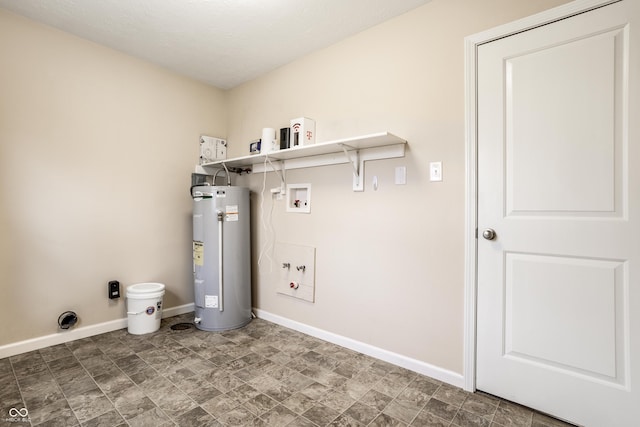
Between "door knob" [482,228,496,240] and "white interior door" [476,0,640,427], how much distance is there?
0.07 ft

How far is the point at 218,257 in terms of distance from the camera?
2.87m

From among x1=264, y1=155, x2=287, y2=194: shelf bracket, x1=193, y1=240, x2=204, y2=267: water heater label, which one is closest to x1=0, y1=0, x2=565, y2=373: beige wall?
x1=264, y1=155, x2=287, y2=194: shelf bracket

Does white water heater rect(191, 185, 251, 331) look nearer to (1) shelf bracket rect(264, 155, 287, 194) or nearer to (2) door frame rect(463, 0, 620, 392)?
(1) shelf bracket rect(264, 155, 287, 194)

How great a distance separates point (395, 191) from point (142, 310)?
241 cm

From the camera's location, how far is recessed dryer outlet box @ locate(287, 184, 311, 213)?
2.81 meters

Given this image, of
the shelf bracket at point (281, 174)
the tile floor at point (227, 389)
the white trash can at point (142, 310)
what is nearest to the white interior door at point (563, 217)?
the tile floor at point (227, 389)

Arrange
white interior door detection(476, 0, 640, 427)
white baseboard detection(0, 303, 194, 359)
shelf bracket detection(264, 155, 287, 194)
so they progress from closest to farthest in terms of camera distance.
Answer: white interior door detection(476, 0, 640, 427) < white baseboard detection(0, 303, 194, 359) < shelf bracket detection(264, 155, 287, 194)

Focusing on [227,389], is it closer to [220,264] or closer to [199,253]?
[220,264]

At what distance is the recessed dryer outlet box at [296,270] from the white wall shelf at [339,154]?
767mm

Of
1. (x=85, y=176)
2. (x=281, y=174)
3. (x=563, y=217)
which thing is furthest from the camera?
(x=281, y=174)

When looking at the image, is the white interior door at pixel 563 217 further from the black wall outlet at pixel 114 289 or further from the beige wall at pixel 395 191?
the black wall outlet at pixel 114 289

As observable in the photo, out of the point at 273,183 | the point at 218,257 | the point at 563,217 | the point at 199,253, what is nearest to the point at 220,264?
the point at 218,257

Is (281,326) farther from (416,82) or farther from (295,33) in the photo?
(295,33)

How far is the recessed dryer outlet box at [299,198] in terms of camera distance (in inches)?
111
